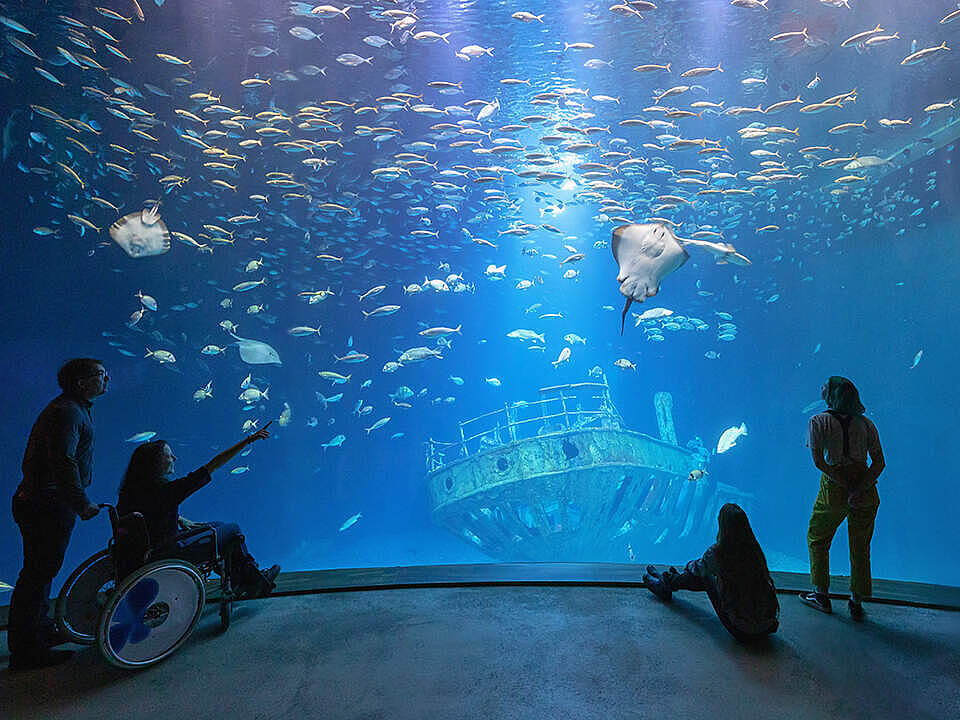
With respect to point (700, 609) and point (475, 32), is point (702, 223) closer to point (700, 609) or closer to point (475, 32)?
point (475, 32)

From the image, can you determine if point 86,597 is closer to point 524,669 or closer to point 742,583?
point 524,669

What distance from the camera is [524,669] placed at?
2.52 meters

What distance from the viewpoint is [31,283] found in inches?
579

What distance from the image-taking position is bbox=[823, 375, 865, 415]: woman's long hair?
312 cm

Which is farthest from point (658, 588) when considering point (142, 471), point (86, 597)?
point (86, 597)

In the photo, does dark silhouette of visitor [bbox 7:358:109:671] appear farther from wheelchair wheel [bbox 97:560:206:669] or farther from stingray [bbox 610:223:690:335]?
stingray [bbox 610:223:690:335]

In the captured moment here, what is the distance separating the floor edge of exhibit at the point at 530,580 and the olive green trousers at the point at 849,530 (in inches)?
18.1

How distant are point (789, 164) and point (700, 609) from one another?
64.1 ft

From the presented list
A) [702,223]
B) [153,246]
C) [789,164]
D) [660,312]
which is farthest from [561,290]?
[153,246]

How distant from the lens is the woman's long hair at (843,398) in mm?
3117

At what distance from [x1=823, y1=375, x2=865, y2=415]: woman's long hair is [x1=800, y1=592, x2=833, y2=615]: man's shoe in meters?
1.36

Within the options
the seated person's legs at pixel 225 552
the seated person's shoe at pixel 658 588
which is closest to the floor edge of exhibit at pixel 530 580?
the seated person's shoe at pixel 658 588

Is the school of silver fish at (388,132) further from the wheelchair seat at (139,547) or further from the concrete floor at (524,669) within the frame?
the wheelchair seat at (139,547)

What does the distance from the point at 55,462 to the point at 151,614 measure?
101 cm
